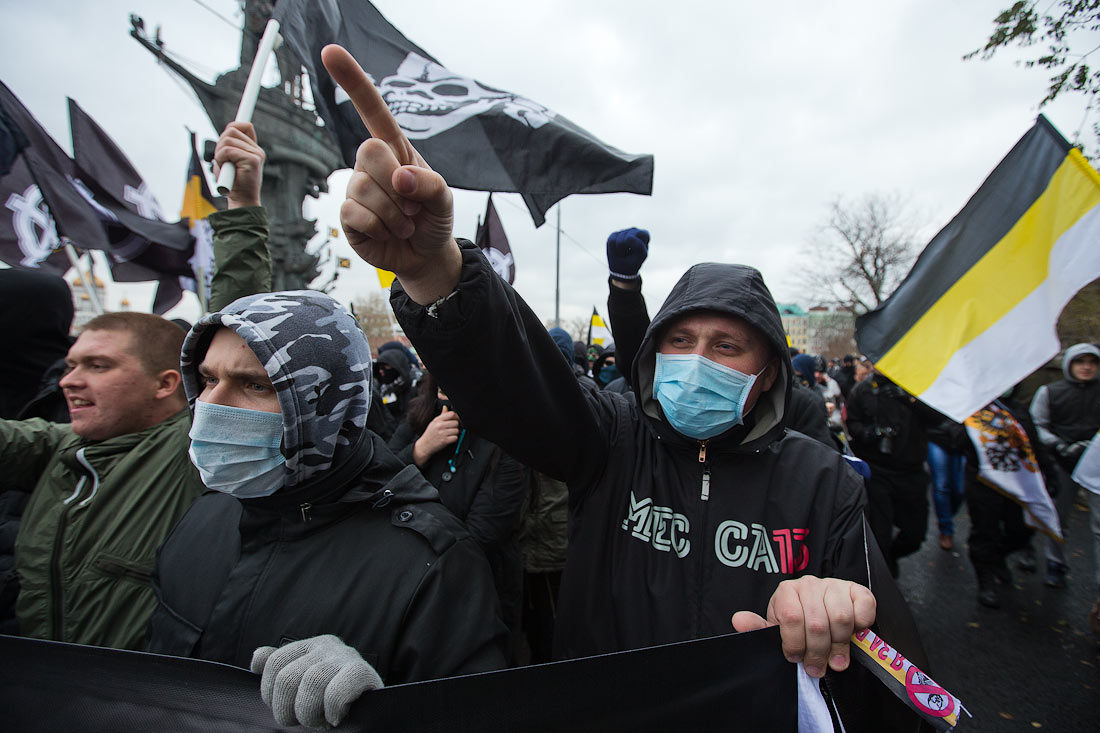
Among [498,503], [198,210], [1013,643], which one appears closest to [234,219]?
[498,503]

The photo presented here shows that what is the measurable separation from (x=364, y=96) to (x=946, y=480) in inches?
235

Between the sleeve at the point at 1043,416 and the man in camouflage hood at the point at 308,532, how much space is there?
5.18 meters

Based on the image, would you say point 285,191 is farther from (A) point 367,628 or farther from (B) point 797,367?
(A) point 367,628

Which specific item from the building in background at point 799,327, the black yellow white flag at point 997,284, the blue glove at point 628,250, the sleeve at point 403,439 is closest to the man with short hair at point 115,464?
the sleeve at point 403,439

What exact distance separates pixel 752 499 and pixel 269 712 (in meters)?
1.19

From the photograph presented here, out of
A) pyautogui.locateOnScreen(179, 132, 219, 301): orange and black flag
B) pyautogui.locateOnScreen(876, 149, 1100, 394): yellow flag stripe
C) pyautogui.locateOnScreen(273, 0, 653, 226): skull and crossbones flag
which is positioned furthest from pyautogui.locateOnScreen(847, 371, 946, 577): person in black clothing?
pyautogui.locateOnScreen(179, 132, 219, 301): orange and black flag

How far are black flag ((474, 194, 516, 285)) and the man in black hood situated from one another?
3.20 metres

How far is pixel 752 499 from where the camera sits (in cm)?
136

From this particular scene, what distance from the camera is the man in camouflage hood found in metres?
1.17

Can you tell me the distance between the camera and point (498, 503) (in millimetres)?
2631

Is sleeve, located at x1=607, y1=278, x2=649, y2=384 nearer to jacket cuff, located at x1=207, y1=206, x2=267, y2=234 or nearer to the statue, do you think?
jacket cuff, located at x1=207, y1=206, x2=267, y2=234

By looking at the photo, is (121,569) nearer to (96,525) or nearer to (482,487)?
(96,525)

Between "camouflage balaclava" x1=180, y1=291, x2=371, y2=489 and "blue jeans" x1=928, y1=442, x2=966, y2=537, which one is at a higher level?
"blue jeans" x1=928, y1=442, x2=966, y2=537

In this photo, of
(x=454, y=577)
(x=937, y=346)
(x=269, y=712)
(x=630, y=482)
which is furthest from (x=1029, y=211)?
(x=269, y=712)
